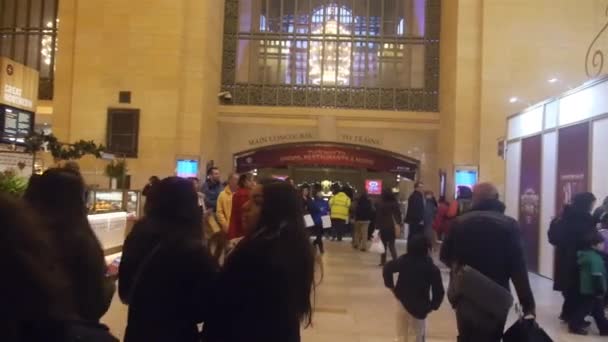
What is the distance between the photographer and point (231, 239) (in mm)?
7516

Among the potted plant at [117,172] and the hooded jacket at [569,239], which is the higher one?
the potted plant at [117,172]

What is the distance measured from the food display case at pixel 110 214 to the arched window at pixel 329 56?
12.3m

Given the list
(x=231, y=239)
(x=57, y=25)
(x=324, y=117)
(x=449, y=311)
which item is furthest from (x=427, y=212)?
(x=57, y=25)

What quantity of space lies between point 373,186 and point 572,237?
65.6 ft

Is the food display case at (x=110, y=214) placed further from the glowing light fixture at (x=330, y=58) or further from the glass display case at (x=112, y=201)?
the glowing light fixture at (x=330, y=58)

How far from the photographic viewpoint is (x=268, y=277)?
2.55 m

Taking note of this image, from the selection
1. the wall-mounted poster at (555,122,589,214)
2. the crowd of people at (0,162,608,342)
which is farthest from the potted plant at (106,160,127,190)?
the crowd of people at (0,162,608,342)

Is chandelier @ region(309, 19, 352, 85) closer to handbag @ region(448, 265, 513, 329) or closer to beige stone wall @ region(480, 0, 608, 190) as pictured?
beige stone wall @ region(480, 0, 608, 190)

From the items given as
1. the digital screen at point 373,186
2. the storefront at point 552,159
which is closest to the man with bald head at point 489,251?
the storefront at point 552,159

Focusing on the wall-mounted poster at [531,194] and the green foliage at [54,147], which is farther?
the wall-mounted poster at [531,194]

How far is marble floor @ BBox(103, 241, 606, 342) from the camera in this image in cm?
670

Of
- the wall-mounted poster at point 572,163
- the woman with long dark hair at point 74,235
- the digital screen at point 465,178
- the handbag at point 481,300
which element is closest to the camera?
the woman with long dark hair at point 74,235

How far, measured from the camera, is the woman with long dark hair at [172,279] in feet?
8.58

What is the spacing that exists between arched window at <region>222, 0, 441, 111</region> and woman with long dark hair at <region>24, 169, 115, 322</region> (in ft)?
64.6
